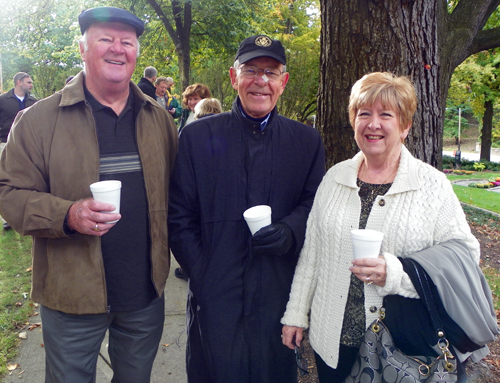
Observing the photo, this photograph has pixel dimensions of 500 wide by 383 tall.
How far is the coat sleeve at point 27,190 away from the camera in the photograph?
6.87 feet

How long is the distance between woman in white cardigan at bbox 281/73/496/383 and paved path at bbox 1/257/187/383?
5.21ft

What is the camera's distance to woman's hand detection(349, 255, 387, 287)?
1847 mm

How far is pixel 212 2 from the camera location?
14188 mm

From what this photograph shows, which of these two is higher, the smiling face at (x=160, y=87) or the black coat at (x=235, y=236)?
the smiling face at (x=160, y=87)

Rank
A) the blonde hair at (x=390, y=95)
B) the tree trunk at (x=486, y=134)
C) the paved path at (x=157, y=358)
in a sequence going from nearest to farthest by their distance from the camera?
1. the blonde hair at (x=390, y=95)
2. the paved path at (x=157, y=358)
3. the tree trunk at (x=486, y=134)

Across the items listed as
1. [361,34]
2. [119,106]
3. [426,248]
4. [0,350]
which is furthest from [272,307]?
[0,350]

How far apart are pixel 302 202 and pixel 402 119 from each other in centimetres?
75

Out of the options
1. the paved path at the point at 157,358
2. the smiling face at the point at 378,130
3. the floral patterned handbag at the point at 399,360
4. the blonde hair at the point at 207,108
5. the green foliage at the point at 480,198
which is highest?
the blonde hair at the point at 207,108

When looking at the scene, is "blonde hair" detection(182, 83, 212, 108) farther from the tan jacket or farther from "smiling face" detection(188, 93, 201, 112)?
the tan jacket

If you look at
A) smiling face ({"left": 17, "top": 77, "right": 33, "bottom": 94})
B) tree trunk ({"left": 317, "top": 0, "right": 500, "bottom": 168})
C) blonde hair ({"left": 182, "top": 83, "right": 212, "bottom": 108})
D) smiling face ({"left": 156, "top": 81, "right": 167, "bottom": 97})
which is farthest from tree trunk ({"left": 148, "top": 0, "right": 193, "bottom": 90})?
tree trunk ({"left": 317, "top": 0, "right": 500, "bottom": 168})

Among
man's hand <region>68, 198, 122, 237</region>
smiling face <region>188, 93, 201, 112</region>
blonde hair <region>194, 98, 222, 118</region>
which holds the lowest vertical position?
man's hand <region>68, 198, 122, 237</region>

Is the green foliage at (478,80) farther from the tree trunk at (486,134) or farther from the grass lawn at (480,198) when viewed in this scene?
the grass lawn at (480,198)

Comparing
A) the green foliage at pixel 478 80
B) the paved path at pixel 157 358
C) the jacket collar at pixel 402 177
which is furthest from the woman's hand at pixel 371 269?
the green foliage at pixel 478 80

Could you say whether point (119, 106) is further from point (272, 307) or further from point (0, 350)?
point (0, 350)
